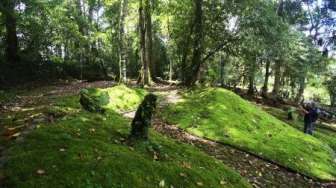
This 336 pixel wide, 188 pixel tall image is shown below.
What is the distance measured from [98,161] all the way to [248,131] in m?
9.25

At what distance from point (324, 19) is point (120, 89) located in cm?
3320

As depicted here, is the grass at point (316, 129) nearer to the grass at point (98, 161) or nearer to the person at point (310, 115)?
the person at point (310, 115)

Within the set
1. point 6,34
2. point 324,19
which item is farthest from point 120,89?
point 324,19

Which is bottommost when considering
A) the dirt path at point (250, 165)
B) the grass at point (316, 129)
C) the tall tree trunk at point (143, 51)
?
the grass at point (316, 129)

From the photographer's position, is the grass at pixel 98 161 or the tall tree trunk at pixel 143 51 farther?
the tall tree trunk at pixel 143 51

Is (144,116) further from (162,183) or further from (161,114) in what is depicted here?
(161,114)

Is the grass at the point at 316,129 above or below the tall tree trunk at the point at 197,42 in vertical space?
below

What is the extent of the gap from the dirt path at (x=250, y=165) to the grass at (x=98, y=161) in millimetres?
1947

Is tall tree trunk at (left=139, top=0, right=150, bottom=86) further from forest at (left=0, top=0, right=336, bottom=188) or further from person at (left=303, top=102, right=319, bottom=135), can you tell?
person at (left=303, top=102, right=319, bottom=135)

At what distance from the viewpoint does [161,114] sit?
48.9ft

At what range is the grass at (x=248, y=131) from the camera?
1222 cm

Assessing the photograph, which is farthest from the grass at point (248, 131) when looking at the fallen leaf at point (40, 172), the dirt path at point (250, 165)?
the fallen leaf at point (40, 172)

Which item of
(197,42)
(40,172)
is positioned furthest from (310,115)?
(40,172)

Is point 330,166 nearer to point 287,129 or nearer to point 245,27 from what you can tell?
point 287,129
